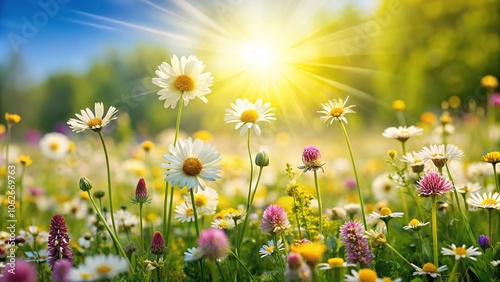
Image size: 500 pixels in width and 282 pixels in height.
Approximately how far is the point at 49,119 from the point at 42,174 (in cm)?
2795

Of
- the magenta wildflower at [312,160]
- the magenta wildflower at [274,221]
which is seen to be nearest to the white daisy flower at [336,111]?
the magenta wildflower at [312,160]

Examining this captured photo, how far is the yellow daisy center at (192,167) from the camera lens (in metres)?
1.67

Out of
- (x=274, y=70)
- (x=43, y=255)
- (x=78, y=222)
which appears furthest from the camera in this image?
(x=274, y=70)

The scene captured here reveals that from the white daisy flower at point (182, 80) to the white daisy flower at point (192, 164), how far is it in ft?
0.73

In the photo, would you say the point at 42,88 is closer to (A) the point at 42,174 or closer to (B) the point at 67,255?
(A) the point at 42,174

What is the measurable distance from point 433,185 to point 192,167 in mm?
792

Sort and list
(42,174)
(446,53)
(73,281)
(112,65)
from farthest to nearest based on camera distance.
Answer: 1. (112,65)
2. (446,53)
3. (42,174)
4. (73,281)

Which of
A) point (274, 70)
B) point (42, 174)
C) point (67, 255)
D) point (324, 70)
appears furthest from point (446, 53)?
point (67, 255)

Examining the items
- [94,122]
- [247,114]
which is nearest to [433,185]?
[247,114]

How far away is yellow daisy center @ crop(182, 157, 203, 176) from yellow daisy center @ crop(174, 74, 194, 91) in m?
0.31

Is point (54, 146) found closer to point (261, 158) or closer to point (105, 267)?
point (261, 158)

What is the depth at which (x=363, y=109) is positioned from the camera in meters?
25.9

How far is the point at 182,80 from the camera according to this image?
1865mm

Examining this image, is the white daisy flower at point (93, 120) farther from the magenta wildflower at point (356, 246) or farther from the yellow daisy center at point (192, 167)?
the magenta wildflower at point (356, 246)
